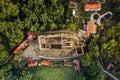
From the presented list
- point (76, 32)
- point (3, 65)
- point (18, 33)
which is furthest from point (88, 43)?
point (3, 65)

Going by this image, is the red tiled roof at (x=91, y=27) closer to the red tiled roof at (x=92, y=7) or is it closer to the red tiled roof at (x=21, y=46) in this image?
the red tiled roof at (x=92, y=7)

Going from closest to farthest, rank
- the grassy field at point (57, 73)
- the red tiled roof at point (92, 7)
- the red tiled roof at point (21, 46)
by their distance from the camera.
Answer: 1. the red tiled roof at point (92, 7)
2. the red tiled roof at point (21, 46)
3. the grassy field at point (57, 73)

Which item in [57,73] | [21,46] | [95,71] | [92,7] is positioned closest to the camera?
[95,71]

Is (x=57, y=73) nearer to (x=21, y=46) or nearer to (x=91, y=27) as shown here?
(x=21, y=46)

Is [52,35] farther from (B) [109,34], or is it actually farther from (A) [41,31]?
(B) [109,34]

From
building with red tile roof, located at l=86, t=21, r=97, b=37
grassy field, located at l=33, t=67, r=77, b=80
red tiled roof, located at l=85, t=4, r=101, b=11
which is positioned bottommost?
grassy field, located at l=33, t=67, r=77, b=80

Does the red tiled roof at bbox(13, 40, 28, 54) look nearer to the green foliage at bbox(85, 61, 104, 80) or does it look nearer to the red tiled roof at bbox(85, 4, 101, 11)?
the green foliage at bbox(85, 61, 104, 80)

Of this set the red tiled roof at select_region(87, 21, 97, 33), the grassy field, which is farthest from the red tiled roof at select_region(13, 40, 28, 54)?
the red tiled roof at select_region(87, 21, 97, 33)

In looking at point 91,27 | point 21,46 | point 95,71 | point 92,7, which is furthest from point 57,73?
point 92,7

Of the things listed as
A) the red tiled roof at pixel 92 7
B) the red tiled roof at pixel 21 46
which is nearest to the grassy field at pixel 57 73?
the red tiled roof at pixel 21 46
